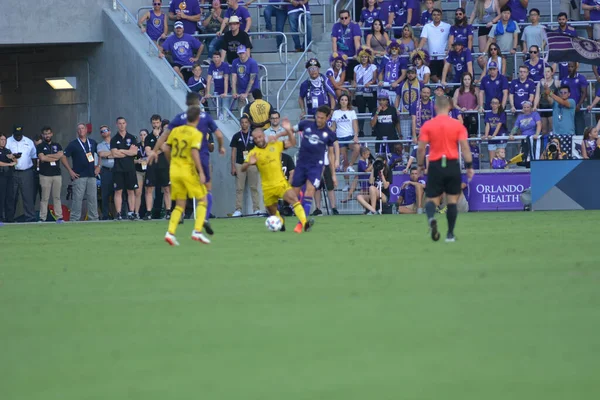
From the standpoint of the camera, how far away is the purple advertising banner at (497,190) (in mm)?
26328

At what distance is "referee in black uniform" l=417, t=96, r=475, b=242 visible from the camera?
15023 mm

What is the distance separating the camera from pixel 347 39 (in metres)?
28.3

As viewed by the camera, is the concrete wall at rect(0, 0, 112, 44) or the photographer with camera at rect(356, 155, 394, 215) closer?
the photographer with camera at rect(356, 155, 394, 215)

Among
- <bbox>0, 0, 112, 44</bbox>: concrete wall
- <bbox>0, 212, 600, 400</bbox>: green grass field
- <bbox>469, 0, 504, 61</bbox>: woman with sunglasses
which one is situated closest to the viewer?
<bbox>0, 212, 600, 400</bbox>: green grass field

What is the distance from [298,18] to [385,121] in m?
4.38

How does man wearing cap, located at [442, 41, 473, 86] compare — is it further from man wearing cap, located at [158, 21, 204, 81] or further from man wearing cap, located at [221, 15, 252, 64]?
man wearing cap, located at [158, 21, 204, 81]

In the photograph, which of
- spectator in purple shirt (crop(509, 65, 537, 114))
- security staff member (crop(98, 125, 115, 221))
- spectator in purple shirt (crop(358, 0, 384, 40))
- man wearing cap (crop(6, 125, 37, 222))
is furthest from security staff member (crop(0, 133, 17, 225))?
spectator in purple shirt (crop(509, 65, 537, 114))

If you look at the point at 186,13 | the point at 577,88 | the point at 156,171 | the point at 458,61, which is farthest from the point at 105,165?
the point at 577,88

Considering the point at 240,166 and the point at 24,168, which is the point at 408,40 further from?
the point at 24,168

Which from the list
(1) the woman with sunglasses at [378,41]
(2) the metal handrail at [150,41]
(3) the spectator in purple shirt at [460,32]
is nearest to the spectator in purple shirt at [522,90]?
(3) the spectator in purple shirt at [460,32]

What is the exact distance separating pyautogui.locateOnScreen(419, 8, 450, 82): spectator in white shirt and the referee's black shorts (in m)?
13.2

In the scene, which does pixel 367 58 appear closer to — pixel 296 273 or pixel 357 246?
pixel 357 246

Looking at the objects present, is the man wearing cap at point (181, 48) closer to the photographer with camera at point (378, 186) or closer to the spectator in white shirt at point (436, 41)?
the spectator in white shirt at point (436, 41)

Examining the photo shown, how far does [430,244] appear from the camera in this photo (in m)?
14.7
